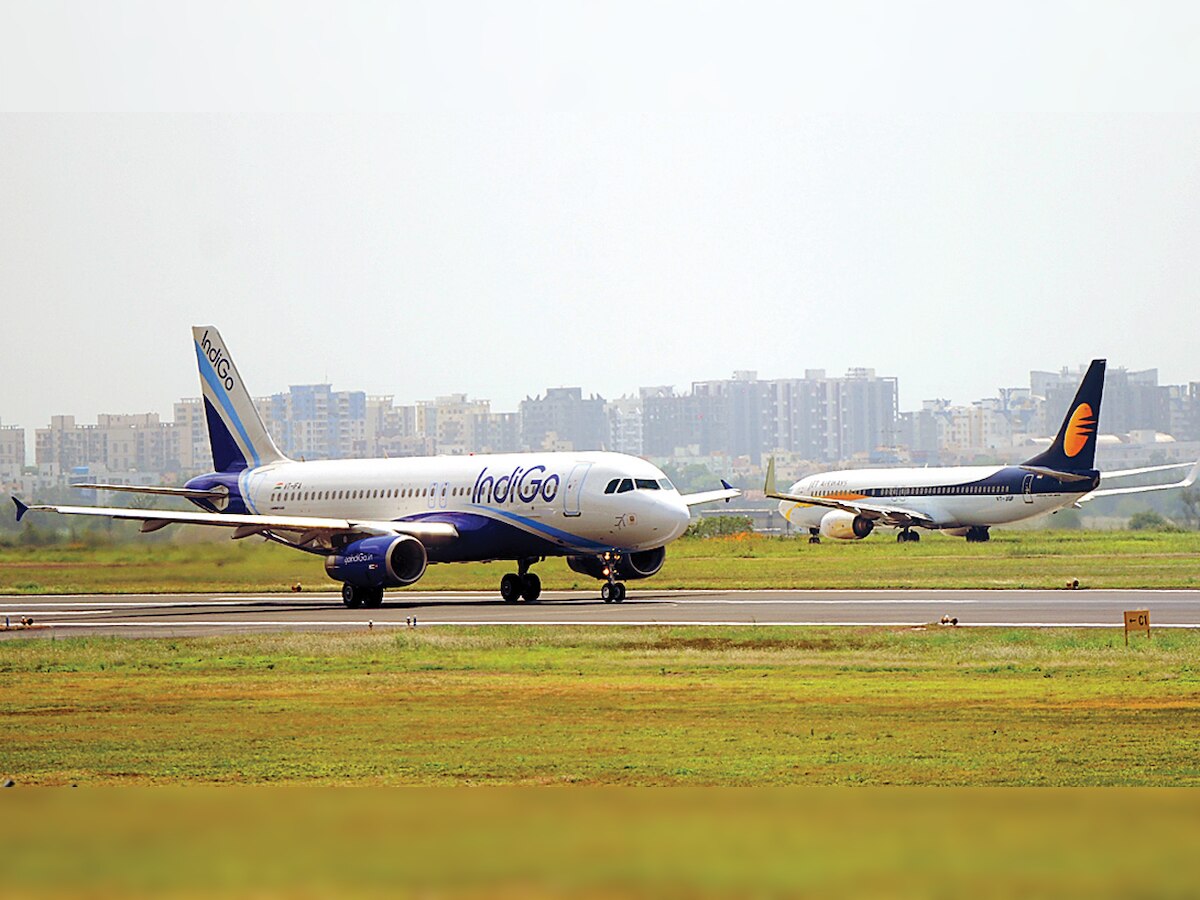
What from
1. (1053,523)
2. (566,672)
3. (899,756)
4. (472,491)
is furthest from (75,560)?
(1053,523)

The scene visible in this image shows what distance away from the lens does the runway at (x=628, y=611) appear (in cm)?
3488

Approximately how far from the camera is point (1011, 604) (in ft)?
129

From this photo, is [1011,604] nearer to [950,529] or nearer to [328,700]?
[328,700]

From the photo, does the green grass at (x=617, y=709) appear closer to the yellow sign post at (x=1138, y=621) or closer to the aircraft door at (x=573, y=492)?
the yellow sign post at (x=1138, y=621)

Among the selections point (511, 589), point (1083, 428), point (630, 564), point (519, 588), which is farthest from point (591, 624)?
point (1083, 428)

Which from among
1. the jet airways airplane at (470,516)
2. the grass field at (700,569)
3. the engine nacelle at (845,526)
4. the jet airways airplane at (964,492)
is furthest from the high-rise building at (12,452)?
the engine nacelle at (845,526)

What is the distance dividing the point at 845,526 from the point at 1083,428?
17.8m

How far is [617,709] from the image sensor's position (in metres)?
20.3

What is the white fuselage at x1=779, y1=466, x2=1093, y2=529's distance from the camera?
94250mm

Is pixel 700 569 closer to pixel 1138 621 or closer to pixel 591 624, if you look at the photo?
pixel 591 624

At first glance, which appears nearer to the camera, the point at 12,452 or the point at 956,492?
the point at 12,452

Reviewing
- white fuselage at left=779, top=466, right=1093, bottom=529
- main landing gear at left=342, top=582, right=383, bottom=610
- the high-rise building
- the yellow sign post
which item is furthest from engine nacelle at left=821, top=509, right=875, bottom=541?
the yellow sign post

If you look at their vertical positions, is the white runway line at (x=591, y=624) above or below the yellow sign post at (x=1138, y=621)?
below

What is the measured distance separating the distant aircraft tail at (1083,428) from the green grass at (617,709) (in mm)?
62863
